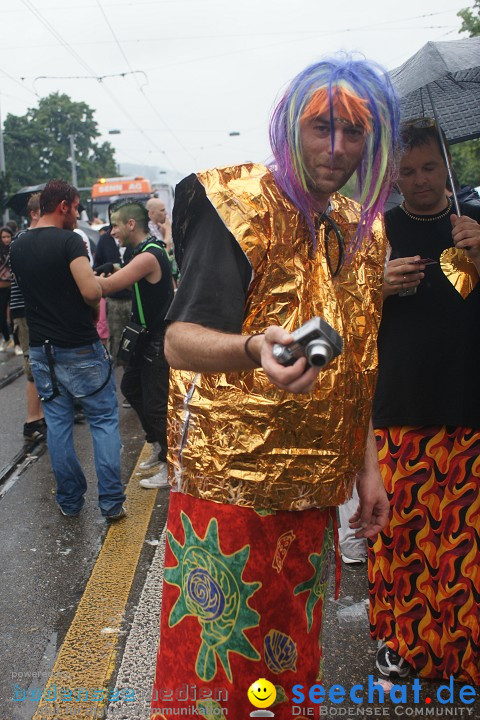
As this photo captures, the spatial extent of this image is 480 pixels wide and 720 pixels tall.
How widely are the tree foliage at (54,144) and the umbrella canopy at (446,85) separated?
4574cm

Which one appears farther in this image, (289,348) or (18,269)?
(18,269)

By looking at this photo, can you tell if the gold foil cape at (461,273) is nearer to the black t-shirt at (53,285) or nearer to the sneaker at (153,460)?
the black t-shirt at (53,285)


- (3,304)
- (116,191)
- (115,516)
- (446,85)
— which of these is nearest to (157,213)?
(3,304)

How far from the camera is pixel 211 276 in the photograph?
1.49 meters

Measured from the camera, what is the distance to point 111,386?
4.34 m

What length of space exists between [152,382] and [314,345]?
11.3 ft

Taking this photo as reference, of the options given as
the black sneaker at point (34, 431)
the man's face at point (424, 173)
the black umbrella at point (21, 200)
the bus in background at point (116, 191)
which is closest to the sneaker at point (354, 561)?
the man's face at point (424, 173)

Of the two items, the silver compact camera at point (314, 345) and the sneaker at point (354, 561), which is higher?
the silver compact camera at point (314, 345)

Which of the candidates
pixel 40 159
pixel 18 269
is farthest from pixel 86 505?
pixel 40 159

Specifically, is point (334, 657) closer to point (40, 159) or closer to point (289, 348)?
point (289, 348)

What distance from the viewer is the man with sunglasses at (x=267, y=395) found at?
1539mm

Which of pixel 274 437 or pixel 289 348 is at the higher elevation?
pixel 289 348

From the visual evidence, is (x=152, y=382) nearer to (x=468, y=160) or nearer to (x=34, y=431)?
(x=34, y=431)

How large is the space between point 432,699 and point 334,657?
385 millimetres
